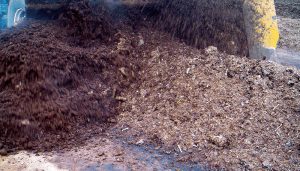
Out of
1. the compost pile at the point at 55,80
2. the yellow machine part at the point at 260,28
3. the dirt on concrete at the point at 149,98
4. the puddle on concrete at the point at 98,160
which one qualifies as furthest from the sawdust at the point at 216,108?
the yellow machine part at the point at 260,28

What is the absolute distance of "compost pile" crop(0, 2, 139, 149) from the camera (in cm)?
251

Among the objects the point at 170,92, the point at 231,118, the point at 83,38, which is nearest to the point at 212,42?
the point at 170,92

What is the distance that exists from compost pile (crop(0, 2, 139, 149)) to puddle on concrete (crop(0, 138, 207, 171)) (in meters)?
0.16

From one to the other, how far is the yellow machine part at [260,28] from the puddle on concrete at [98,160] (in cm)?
194

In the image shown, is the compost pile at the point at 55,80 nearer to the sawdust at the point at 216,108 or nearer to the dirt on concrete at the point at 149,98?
the dirt on concrete at the point at 149,98

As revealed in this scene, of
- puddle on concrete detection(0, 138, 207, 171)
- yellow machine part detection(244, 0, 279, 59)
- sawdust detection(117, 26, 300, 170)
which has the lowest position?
puddle on concrete detection(0, 138, 207, 171)

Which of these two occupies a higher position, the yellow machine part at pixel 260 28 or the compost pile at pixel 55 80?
the yellow machine part at pixel 260 28

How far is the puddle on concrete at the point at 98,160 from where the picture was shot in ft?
7.27

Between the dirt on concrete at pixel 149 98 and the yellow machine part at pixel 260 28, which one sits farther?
the yellow machine part at pixel 260 28

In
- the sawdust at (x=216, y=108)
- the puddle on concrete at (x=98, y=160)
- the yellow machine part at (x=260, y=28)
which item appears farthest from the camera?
the yellow machine part at (x=260, y=28)

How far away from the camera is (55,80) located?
2.77 meters

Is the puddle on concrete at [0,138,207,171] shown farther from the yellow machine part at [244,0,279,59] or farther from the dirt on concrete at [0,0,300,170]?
the yellow machine part at [244,0,279,59]

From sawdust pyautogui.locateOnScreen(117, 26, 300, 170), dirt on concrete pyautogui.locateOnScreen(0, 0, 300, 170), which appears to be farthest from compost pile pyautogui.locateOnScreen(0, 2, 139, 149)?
sawdust pyautogui.locateOnScreen(117, 26, 300, 170)

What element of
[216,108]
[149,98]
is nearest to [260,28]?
[216,108]
